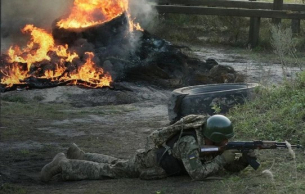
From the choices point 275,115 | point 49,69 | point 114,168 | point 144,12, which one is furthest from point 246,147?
point 144,12

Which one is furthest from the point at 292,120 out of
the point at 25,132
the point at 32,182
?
the point at 25,132

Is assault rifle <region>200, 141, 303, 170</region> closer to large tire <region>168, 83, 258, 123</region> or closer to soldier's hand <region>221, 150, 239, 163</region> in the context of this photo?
soldier's hand <region>221, 150, 239, 163</region>

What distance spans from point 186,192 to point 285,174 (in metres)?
1.22

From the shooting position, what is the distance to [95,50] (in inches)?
649

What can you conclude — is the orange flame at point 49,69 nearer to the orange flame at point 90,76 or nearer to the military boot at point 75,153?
the orange flame at point 90,76

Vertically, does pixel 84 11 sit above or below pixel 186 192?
above

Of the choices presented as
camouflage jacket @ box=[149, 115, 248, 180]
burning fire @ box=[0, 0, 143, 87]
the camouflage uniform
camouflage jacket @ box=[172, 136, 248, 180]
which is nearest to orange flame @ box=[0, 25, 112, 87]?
burning fire @ box=[0, 0, 143, 87]

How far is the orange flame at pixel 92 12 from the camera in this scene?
17.2 meters

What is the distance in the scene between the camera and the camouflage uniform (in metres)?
7.76

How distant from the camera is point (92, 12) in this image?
1745cm

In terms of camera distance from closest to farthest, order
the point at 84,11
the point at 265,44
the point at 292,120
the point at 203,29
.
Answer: the point at 292,120 < the point at 84,11 < the point at 265,44 < the point at 203,29

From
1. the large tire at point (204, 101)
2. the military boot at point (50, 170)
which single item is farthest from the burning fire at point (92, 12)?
the military boot at point (50, 170)

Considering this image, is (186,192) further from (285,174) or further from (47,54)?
(47,54)

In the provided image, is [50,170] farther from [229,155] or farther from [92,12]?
[92,12]
